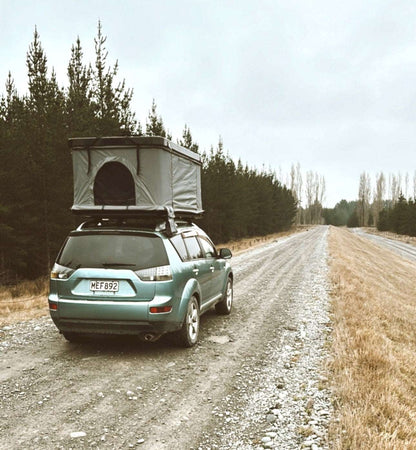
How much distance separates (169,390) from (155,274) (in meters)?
1.46

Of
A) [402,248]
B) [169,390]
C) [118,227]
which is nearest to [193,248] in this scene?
[118,227]

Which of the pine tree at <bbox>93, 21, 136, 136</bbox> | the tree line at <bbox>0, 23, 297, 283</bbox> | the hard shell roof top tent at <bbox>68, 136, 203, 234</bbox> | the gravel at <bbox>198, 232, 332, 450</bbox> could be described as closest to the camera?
the gravel at <bbox>198, 232, 332, 450</bbox>

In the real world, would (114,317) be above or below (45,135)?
below

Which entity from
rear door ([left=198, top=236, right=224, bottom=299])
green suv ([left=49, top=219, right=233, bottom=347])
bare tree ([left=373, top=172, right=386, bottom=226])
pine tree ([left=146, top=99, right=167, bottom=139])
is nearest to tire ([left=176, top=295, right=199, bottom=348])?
green suv ([left=49, top=219, right=233, bottom=347])

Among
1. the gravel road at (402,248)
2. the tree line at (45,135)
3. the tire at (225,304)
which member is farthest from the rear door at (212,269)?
the gravel road at (402,248)

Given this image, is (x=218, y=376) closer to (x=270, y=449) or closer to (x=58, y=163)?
(x=270, y=449)

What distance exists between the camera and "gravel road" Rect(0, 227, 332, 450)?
3467 millimetres

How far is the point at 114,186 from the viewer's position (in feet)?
20.4

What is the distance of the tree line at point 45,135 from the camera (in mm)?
15734

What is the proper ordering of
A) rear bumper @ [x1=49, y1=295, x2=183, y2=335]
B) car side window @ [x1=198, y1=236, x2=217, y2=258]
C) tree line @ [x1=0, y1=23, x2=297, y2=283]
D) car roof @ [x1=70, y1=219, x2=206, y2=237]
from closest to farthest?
rear bumper @ [x1=49, y1=295, x2=183, y2=335]
car roof @ [x1=70, y1=219, x2=206, y2=237]
car side window @ [x1=198, y1=236, x2=217, y2=258]
tree line @ [x1=0, y1=23, x2=297, y2=283]

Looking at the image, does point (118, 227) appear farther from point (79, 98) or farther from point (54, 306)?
point (79, 98)

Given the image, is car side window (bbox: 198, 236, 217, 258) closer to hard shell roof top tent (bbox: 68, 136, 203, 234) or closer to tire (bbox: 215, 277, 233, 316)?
hard shell roof top tent (bbox: 68, 136, 203, 234)

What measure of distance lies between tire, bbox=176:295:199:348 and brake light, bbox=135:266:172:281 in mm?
697

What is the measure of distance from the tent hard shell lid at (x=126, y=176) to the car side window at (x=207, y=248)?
887mm
